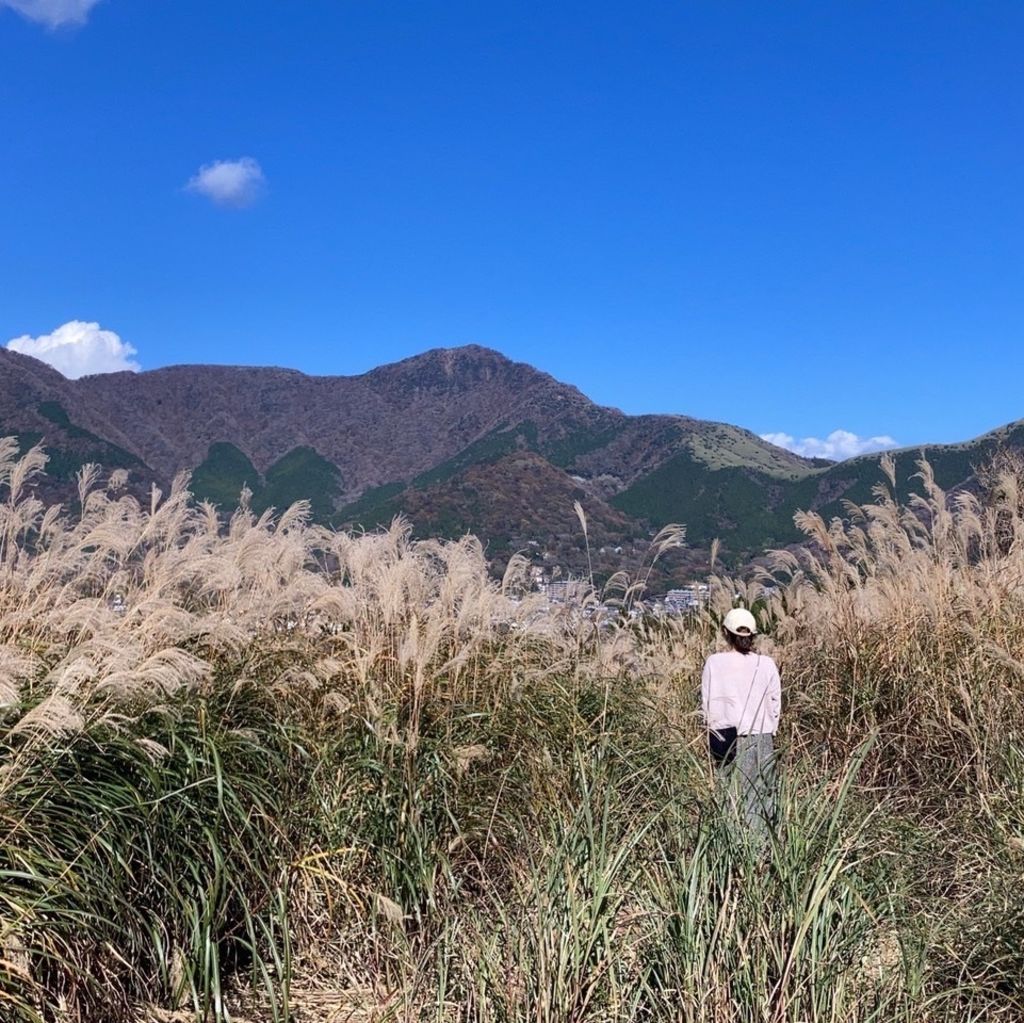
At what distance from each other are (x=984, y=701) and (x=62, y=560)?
4956 mm

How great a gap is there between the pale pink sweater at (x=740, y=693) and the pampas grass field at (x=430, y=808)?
318 millimetres

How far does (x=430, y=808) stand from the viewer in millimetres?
3754

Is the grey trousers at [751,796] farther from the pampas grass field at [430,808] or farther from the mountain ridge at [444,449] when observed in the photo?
the mountain ridge at [444,449]

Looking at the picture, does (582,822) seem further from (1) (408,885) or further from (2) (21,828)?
(2) (21,828)

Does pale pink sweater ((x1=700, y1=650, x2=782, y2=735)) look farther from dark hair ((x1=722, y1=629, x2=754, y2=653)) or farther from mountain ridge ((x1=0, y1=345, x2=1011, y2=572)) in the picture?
mountain ridge ((x1=0, y1=345, x2=1011, y2=572))

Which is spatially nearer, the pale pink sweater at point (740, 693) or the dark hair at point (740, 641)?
the pale pink sweater at point (740, 693)

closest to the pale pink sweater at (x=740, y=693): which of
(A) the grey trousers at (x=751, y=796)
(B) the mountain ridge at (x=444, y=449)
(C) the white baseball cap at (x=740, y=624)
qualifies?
(C) the white baseball cap at (x=740, y=624)

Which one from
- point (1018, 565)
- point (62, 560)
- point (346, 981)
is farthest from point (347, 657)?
point (1018, 565)

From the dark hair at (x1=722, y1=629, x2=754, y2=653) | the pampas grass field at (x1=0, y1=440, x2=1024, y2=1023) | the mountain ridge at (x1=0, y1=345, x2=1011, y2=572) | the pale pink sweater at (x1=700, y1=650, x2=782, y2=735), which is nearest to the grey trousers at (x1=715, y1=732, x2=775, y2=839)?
the pampas grass field at (x1=0, y1=440, x2=1024, y2=1023)

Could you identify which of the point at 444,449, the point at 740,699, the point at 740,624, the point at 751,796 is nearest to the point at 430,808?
the point at 751,796

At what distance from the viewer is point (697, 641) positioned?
28.9 ft

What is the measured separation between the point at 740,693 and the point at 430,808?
6.60 ft

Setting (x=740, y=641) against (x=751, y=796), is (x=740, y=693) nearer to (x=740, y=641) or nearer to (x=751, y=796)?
(x=740, y=641)

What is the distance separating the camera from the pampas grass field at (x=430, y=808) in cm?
263
